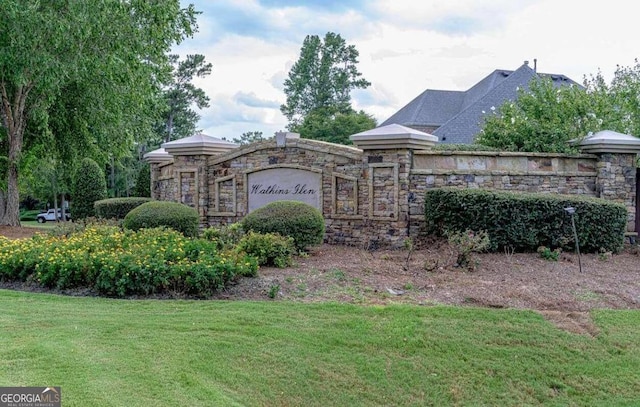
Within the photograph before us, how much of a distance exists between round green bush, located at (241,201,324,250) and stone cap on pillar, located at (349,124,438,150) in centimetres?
183

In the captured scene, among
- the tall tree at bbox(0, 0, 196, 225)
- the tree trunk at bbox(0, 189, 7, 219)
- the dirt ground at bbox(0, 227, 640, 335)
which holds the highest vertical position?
the tall tree at bbox(0, 0, 196, 225)

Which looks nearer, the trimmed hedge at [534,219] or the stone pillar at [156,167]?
the trimmed hedge at [534,219]

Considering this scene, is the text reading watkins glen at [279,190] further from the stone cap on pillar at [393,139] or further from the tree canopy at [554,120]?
the tree canopy at [554,120]

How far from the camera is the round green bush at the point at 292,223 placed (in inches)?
355

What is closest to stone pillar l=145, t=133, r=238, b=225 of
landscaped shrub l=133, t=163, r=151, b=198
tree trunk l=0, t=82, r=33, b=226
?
tree trunk l=0, t=82, r=33, b=226

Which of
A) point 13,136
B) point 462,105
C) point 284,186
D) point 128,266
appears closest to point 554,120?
point 284,186

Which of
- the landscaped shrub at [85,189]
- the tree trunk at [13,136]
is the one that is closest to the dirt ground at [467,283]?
the tree trunk at [13,136]

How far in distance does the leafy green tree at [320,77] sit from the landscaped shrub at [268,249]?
35362mm

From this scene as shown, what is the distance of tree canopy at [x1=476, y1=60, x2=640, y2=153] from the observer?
12.9 metres

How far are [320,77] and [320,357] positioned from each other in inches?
1571

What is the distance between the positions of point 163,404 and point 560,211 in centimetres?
710

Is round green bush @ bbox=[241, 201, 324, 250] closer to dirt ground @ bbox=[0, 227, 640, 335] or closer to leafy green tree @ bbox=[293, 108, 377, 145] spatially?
dirt ground @ bbox=[0, 227, 640, 335]

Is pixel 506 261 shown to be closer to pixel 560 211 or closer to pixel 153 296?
pixel 560 211

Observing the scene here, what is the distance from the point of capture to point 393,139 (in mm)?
10125
